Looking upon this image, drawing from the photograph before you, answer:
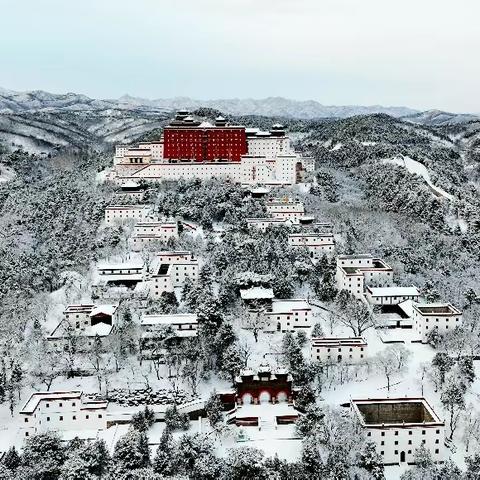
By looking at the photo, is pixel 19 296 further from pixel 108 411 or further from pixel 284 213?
pixel 284 213

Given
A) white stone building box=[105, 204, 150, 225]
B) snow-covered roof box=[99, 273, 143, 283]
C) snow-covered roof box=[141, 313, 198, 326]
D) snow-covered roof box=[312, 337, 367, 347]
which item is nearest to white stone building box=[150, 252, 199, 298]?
snow-covered roof box=[99, 273, 143, 283]

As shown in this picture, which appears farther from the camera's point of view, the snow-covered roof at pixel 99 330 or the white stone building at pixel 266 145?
the white stone building at pixel 266 145

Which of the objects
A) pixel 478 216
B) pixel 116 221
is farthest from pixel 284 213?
pixel 478 216

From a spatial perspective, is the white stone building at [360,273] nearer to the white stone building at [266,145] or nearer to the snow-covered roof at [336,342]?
the snow-covered roof at [336,342]

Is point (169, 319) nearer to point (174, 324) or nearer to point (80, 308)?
point (174, 324)

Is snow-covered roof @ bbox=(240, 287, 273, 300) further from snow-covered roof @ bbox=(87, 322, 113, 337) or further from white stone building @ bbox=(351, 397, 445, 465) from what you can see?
white stone building @ bbox=(351, 397, 445, 465)

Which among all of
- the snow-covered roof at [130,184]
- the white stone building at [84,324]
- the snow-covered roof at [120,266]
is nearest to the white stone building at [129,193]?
the snow-covered roof at [130,184]

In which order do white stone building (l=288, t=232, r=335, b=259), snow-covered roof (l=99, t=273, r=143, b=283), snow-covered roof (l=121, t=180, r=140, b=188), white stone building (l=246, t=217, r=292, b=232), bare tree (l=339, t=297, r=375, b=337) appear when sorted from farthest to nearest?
snow-covered roof (l=121, t=180, r=140, b=188) < white stone building (l=246, t=217, r=292, b=232) < white stone building (l=288, t=232, r=335, b=259) < snow-covered roof (l=99, t=273, r=143, b=283) < bare tree (l=339, t=297, r=375, b=337)
